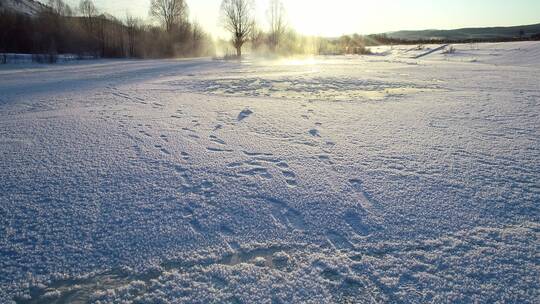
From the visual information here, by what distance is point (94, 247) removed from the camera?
1883mm

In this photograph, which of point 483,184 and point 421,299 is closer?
point 421,299

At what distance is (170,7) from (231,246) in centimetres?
4239

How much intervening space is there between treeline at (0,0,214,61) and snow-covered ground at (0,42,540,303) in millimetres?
24961

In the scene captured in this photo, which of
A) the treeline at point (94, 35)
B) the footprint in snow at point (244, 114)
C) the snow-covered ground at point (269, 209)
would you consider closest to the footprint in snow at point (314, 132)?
the snow-covered ground at point (269, 209)

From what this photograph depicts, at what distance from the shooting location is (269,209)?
2322 millimetres

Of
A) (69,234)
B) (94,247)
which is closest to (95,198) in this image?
(69,234)

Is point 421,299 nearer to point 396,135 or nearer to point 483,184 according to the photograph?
point 483,184

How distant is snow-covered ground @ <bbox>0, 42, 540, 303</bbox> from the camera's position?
5.33 feet

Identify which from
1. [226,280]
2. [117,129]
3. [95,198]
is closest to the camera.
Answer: [226,280]

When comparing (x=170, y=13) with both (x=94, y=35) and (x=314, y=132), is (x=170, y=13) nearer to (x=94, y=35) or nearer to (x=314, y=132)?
(x=94, y=35)

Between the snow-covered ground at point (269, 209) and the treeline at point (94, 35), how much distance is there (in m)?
25.0

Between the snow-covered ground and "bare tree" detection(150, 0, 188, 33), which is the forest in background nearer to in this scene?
"bare tree" detection(150, 0, 188, 33)

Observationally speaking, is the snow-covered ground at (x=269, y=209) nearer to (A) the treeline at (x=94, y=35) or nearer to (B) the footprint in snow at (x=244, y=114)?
(B) the footprint in snow at (x=244, y=114)

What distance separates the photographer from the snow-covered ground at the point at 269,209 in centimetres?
162
